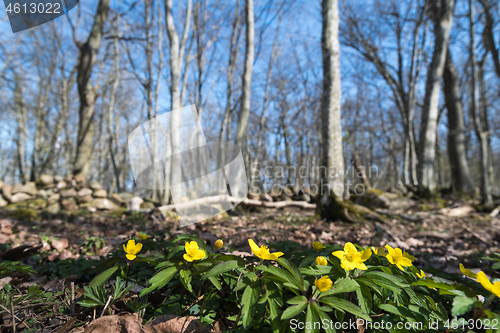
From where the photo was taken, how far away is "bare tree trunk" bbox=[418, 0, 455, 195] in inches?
301

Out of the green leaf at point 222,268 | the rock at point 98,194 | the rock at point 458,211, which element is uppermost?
the rock at point 98,194

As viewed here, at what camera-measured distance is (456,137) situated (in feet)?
32.8

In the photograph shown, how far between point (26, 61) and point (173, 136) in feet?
43.4

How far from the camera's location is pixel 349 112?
70.9 feet

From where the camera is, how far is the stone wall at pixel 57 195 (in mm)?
6656

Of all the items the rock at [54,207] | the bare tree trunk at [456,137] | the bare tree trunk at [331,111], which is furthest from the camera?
the bare tree trunk at [456,137]

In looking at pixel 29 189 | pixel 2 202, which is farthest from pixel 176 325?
pixel 29 189

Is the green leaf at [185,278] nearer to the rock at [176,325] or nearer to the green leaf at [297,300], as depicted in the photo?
→ the rock at [176,325]

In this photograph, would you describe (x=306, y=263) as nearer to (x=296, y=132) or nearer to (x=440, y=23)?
(x=440, y=23)

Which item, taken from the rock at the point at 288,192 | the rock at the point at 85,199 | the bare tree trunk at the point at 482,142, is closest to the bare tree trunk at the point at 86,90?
the rock at the point at 85,199

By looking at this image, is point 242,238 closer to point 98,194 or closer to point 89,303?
point 89,303

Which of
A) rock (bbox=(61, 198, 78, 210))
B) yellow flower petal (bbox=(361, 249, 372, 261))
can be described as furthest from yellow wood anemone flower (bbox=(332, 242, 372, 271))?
rock (bbox=(61, 198, 78, 210))

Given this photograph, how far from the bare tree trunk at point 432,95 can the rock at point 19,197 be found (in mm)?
11644

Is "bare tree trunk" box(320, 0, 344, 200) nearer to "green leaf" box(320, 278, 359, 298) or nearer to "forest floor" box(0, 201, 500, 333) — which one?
"forest floor" box(0, 201, 500, 333)
